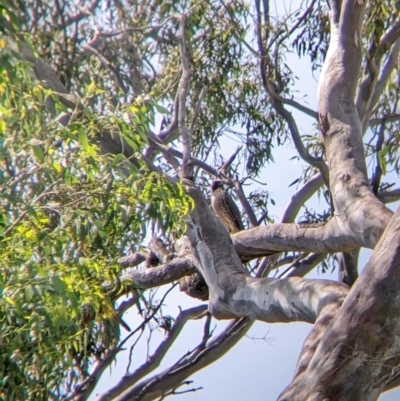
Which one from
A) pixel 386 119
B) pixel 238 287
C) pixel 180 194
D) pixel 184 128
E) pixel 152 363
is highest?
pixel 386 119

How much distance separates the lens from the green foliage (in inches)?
88.5

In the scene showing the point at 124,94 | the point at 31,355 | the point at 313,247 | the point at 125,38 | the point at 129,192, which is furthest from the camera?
the point at 125,38

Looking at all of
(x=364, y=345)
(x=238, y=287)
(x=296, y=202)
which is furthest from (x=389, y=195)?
(x=364, y=345)

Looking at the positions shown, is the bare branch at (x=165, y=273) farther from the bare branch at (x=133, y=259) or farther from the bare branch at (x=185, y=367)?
the bare branch at (x=185, y=367)

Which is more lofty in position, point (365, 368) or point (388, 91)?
point (388, 91)

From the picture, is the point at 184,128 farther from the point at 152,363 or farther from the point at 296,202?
the point at 152,363

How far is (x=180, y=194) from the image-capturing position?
275cm

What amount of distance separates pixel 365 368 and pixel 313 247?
115 centimetres

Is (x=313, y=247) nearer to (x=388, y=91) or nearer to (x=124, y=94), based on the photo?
(x=124, y=94)

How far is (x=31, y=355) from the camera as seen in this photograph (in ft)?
9.53

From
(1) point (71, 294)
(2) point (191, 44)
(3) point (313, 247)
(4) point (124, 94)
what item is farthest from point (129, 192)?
(2) point (191, 44)

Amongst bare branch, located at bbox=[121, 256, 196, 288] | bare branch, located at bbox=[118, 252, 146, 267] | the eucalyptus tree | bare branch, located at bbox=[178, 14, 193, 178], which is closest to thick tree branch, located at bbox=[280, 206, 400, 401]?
the eucalyptus tree

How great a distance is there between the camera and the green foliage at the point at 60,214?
2.25 m

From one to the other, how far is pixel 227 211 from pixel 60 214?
176 cm
